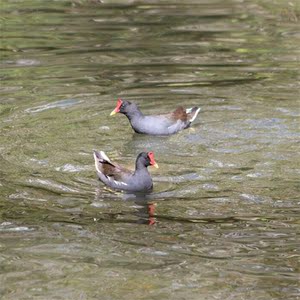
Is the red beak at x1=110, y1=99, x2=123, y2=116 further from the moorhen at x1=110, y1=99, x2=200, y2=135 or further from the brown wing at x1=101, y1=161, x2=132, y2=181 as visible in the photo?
the brown wing at x1=101, y1=161, x2=132, y2=181

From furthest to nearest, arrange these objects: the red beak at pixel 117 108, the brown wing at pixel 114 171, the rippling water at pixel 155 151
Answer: the red beak at pixel 117 108 < the brown wing at pixel 114 171 < the rippling water at pixel 155 151

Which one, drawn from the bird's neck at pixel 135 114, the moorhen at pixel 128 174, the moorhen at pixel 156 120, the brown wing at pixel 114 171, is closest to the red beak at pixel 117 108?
the moorhen at pixel 156 120

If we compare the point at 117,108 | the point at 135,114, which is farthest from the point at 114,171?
the point at 117,108

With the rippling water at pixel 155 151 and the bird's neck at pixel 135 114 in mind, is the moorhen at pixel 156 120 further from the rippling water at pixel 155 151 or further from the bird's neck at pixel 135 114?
the rippling water at pixel 155 151

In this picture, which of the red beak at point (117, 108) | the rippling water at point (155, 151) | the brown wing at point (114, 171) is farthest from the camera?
the red beak at point (117, 108)

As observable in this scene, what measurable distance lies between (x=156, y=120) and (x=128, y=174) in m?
2.21

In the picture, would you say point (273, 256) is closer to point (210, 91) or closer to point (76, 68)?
point (210, 91)

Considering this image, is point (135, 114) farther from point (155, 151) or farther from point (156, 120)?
point (155, 151)

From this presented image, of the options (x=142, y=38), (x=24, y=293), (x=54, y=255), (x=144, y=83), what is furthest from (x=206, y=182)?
(x=142, y=38)

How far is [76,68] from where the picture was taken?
53.5 feet

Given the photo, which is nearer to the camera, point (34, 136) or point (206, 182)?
point (206, 182)

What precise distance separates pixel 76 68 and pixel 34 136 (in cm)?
369

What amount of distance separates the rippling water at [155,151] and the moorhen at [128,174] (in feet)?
0.40

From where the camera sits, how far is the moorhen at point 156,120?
13.1 meters
